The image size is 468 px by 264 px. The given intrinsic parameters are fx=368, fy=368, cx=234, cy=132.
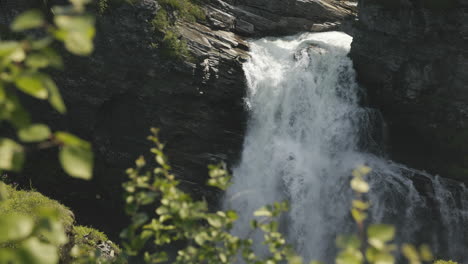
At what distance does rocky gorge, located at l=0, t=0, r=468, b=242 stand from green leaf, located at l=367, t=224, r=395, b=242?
14.5 meters

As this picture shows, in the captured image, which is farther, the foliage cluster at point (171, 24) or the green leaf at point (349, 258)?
the foliage cluster at point (171, 24)

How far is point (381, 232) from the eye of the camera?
1.31 meters

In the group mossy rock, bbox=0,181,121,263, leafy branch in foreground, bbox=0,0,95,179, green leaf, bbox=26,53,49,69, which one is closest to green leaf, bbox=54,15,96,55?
leafy branch in foreground, bbox=0,0,95,179

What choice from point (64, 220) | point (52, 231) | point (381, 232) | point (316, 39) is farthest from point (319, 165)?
point (52, 231)

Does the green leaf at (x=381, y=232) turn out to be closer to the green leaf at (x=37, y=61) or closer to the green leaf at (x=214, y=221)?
the green leaf at (x=214, y=221)

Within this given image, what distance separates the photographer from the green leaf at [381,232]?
4.24 feet

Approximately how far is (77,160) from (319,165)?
1568 centimetres

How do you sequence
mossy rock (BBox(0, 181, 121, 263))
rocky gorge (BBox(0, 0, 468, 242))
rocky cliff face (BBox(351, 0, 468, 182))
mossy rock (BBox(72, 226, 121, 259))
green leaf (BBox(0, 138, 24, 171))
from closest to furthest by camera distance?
1. green leaf (BBox(0, 138, 24, 171))
2. mossy rock (BBox(0, 181, 121, 263))
3. mossy rock (BBox(72, 226, 121, 259))
4. rocky gorge (BBox(0, 0, 468, 242))
5. rocky cliff face (BBox(351, 0, 468, 182))

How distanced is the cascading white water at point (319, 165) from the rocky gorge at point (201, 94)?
1.00m

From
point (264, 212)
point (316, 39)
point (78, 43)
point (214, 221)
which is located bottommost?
point (316, 39)

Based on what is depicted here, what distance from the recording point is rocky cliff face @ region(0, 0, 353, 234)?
15148 millimetres

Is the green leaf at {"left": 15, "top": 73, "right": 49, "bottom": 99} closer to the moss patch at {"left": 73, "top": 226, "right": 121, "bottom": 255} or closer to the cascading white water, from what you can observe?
the moss patch at {"left": 73, "top": 226, "right": 121, "bottom": 255}

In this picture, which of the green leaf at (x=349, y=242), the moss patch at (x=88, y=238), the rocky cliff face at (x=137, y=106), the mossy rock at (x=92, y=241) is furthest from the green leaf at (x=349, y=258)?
the rocky cliff face at (x=137, y=106)

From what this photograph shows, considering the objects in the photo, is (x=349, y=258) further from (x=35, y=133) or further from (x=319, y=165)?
(x=319, y=165)
